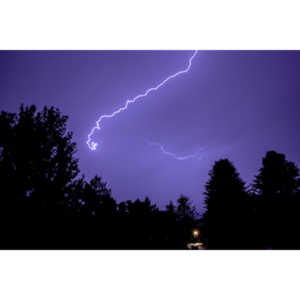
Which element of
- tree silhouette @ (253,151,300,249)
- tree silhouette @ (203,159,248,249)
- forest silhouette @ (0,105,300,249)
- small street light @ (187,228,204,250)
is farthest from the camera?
tree silhouette @ (203,159,248,249)

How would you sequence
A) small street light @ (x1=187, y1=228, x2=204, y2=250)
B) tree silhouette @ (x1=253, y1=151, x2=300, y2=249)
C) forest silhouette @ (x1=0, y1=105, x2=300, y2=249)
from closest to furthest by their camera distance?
1. forest silhouette @ (x1=0, y1=105, x2=300, y2=249)
2. small street light @ (x1=187, y1=228, x2=204, y2=250)
3. tree silhouette @ (x1=253, y1=151, x2=300, y2=249)

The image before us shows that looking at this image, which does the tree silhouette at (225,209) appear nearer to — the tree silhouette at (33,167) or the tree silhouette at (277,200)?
the tree silhouette at (277,200)

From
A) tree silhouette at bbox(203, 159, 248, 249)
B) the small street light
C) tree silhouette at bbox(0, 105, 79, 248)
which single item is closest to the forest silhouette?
tree silhouette at bbox(0, 105, 79, 248)

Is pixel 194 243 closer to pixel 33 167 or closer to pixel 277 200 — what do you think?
pixel 277 200

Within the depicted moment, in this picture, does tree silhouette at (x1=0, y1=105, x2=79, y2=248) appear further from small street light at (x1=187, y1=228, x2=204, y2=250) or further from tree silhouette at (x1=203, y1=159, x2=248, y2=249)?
tree silhouette at (x1=203, y1=159, x2=248, y2=249)

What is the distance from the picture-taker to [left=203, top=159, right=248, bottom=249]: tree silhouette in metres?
7.54

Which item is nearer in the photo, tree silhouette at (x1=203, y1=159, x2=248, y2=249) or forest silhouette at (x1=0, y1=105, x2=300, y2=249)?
forest silhouette at (x1=0, y1=105, x2=300, y2=249)

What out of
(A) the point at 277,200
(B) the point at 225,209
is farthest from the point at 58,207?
(A) the point at 277,200

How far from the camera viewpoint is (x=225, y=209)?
870 cm

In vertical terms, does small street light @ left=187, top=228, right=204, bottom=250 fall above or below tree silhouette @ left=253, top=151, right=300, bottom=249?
below
